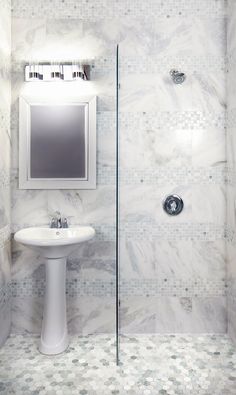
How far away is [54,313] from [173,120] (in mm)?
1573

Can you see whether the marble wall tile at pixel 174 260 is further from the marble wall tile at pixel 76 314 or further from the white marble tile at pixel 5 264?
the white marble tile at pixel 5 264

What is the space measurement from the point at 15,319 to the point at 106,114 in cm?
165

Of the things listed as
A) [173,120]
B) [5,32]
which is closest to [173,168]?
[173,120]

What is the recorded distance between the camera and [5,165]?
2.12 metres

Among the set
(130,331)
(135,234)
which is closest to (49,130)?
(135,234)

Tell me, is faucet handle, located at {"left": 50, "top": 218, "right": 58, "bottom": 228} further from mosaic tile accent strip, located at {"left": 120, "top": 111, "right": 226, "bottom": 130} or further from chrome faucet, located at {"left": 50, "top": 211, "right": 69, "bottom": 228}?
mosaic tile accent strip, located at {"left": 120, "top": 111, "right": 226, "bottom": 130}

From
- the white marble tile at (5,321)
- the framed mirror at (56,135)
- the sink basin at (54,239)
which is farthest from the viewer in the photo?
the framed mirror at (56,135)

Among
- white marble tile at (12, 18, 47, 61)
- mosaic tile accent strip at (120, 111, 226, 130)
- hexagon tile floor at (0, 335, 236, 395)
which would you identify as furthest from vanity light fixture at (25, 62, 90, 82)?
hexagon tile floor at (0, 335, 236, 395)

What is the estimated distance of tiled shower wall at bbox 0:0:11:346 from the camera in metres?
2.05

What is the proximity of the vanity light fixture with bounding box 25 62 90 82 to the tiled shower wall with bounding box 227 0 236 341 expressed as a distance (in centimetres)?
104

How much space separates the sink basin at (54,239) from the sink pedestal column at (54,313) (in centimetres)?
12

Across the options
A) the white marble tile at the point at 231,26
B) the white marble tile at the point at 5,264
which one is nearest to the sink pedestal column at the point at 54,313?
the white marble tile at the point at 5,264

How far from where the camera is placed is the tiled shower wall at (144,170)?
220 centimetres

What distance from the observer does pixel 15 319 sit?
2232mm
